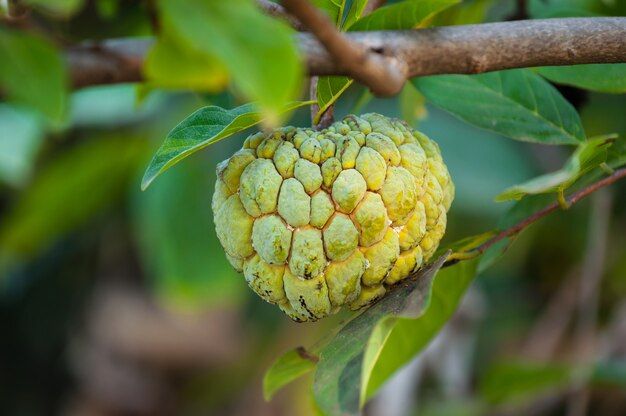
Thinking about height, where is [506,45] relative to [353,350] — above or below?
above

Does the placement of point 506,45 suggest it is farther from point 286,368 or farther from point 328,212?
point 286,368

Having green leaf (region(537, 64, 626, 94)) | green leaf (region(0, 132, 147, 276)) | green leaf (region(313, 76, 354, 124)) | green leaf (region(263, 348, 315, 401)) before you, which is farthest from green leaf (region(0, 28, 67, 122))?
green leaf (region(0, 132, 147, 276))

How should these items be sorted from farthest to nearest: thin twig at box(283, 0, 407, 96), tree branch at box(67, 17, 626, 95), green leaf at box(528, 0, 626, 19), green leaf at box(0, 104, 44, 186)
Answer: green leaf at box(0, 104, 44, 186), green leaf at box(528, 0, 626, 19), tree branch at box(67, 17, 626, 95), thin twig at box(283, 0, 407, 96)

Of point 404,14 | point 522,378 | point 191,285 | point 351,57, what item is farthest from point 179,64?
point 191,285

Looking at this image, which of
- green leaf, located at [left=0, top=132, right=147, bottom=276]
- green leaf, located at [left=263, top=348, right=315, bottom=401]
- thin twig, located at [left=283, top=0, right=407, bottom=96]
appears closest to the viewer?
thin twig, located at [left=283, top=0, right=407, bottom=96]

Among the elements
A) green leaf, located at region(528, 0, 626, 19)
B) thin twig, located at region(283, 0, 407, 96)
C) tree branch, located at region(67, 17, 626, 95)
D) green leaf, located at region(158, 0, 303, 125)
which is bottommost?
green leaf, located at region(528, 0, 626, 19)

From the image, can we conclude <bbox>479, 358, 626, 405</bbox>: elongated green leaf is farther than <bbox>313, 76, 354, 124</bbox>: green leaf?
Yes

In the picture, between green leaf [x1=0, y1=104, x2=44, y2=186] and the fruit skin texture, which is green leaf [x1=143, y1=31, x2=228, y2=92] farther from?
green leaf [x1=0, y1=104, x2=44, y2=186]
